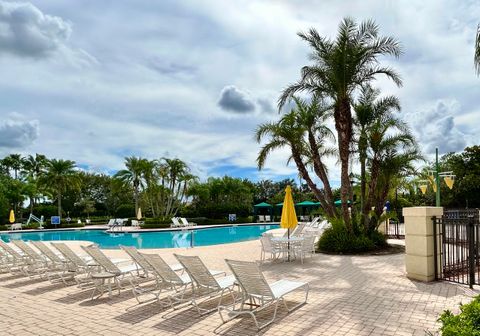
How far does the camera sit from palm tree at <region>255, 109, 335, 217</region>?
14.1 m

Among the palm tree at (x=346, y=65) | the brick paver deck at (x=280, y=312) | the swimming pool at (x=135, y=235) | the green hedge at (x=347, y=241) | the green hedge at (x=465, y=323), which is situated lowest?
the swimming pool at (x=135, y=235)

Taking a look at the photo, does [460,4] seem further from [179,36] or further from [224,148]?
[224,148]

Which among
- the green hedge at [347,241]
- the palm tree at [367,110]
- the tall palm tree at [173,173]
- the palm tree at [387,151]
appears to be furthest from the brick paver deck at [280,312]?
the tall palm tree at [173,173]

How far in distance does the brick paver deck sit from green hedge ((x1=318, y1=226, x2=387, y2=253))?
3.67 m

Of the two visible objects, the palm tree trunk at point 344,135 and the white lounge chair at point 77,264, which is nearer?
the white lounge chair at point 77,264

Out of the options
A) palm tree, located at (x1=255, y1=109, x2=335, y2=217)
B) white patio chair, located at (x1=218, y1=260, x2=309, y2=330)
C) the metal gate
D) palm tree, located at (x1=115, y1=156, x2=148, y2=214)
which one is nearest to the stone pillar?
the metal gate

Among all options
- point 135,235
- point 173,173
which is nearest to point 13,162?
point 173,173

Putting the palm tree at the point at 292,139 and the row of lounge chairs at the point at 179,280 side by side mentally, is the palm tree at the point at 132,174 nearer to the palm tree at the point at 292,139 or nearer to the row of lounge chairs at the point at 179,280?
the palm tree at the point at 292,139

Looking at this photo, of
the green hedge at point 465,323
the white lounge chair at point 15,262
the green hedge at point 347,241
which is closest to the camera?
the green hedge at point 465,323

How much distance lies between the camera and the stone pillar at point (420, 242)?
7937mm

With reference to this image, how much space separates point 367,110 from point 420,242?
7.71 metres

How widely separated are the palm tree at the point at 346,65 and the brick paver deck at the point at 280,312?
214 inches

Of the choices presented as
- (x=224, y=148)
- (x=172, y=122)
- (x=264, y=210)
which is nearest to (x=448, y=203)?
(x=264, y=210)

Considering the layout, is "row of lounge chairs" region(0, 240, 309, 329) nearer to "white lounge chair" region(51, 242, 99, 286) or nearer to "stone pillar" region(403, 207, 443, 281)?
"white lounge chair" region(51, 242, 99, 286)
